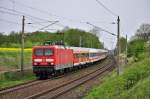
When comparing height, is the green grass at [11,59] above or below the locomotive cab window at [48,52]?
below

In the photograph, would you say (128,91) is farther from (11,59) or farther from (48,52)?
(11,59)

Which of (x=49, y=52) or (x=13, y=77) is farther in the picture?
(x=49, y=52)

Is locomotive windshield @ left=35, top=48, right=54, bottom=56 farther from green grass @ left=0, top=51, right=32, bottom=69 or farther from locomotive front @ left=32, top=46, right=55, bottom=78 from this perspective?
green grass @ left=0, top=51, right=32, bottom=69

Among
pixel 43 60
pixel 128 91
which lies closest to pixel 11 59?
pixel 43 60

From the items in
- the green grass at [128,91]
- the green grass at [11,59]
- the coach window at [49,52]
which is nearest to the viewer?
the green grass at [128,91]

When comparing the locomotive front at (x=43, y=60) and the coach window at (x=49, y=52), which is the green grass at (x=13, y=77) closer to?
the locomotive front at (x=43, y=60)

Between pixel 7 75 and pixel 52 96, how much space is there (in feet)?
41.2

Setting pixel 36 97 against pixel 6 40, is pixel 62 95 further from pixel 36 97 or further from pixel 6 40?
pixel 6 40

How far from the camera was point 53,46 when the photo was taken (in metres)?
34.6

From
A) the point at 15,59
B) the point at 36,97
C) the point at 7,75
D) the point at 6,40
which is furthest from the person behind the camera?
the point at 6,40

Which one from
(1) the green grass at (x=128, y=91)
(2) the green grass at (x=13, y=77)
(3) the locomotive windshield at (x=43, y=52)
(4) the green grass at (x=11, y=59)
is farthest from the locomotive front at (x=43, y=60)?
(4) the green grass at (x=11, y=59)

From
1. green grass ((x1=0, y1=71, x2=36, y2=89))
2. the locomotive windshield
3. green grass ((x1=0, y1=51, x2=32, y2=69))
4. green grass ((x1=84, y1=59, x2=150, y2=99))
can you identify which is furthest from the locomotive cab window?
green grass ((x1=0, y1=51, x2=32, y2=69))

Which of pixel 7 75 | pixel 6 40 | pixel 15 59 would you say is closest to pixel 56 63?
pixel 7 75

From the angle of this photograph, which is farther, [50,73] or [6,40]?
[6,40]
